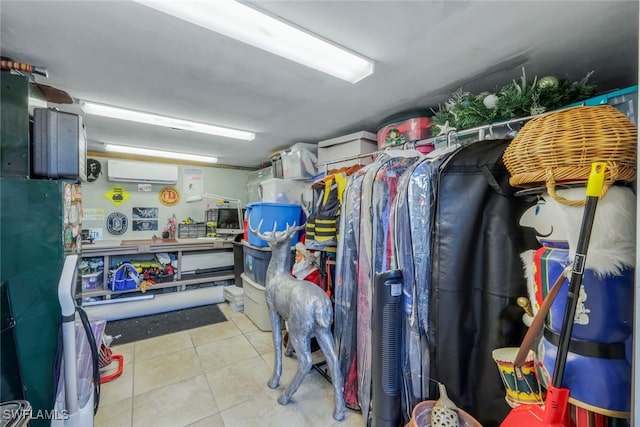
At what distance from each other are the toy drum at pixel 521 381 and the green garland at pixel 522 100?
1277 millimetres

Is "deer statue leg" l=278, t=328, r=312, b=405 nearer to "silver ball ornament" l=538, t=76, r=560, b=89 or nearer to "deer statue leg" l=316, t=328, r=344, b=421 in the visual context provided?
"deer statue leg" l=316, t=328, r=344, b=421

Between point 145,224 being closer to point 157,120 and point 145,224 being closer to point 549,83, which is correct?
point 157,120

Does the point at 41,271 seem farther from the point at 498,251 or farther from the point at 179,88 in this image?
the point at 498,251

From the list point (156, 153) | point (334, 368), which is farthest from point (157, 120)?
point (334, 368)

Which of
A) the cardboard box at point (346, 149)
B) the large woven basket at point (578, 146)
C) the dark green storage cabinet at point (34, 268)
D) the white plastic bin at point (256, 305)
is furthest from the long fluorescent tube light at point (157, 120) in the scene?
the large woven basket at point (578, 146)

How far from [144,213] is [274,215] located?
2.81m

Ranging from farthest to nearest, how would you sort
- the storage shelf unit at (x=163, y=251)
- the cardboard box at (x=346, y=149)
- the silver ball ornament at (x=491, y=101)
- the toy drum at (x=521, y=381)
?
the storage shelf unit at (x=163, y=251), the cardboard box at (x=346, y=149), the silver ball ornament at (x=491, y=101), the toy drum at (x=521, y=381)

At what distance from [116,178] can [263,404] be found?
388 centimetres

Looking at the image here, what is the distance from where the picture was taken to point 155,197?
4070mm

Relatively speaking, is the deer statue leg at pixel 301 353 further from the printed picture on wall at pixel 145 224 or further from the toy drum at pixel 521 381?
the printed picture on wall at pixel 145 224

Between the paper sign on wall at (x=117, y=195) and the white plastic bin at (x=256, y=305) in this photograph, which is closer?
the white plastic bin at (x=256, y=305)

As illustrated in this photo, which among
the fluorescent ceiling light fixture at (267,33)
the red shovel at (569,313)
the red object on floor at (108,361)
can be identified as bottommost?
the red object on floor at (108,361)

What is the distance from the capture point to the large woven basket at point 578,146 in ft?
2.26

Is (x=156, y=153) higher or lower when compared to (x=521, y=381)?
higher
